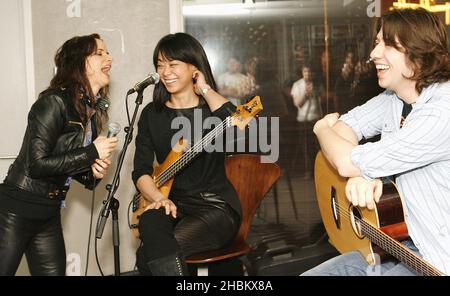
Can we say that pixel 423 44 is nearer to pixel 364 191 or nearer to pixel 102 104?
pixel 364 191

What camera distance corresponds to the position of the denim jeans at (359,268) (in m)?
1.87

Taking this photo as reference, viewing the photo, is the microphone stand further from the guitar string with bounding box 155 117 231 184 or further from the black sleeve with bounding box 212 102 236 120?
the black sleeve with bounding box 212 102 236 120

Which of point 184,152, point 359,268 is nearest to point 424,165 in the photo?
point 359,268

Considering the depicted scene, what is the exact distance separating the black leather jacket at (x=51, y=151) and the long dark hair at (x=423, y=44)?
142 cm

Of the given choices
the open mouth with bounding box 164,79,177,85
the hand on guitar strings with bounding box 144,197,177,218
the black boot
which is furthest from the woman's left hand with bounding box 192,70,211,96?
the black boot

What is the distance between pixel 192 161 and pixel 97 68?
0.69 meters

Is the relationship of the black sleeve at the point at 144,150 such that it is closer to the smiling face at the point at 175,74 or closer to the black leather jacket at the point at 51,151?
the smiling face at the point at 175,74

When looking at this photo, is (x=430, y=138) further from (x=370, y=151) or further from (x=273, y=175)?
(x=273, y=175)

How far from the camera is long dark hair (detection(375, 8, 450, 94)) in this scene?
180 cm

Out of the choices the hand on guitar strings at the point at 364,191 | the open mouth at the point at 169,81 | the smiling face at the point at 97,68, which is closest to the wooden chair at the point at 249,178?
the open mouth at the point at 169,81

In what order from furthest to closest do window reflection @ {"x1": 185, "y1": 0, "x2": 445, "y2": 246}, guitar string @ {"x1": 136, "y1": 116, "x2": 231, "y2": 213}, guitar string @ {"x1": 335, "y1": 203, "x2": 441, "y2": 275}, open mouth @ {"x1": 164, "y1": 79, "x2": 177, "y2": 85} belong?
window reflection @ {"x1": 185, "y1": 0, "x2": 445, "y2": 246}
open mouth @ {"x1": 164, "y1": 79, "x2": 177, "y2": 85}
guitar string @ {"x1": 136, "y1": 116, "x2": 231, "y2": 213}
guitar string @ {"x1": 335, "y1": 203, "x2": 441, "y2": 275}

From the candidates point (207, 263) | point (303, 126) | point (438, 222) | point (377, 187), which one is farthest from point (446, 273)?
point (303, 126)

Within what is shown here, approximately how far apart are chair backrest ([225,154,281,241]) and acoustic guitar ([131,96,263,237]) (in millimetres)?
250
